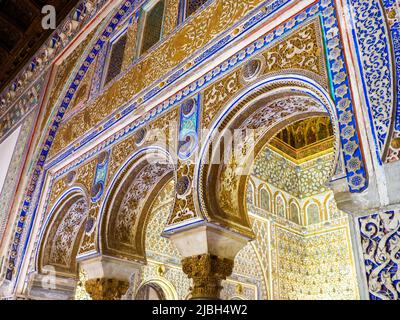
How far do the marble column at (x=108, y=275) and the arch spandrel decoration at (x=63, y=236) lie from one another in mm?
1395

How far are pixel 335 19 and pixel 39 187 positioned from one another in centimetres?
533

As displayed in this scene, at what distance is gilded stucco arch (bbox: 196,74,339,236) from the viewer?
147 inches

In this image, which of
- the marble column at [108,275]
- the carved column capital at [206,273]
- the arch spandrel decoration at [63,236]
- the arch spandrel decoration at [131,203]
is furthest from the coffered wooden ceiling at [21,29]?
the carved column capital at [206,273]

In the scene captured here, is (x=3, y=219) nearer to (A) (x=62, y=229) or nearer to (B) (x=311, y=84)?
(A) (x=62, y=229)

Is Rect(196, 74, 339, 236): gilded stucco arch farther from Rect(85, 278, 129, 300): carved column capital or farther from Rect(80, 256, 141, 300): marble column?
Rect(85, 278, 129, 300): carved column capital

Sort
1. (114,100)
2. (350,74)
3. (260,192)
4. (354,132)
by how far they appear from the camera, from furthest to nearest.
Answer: (260,192) → (114,100) → (350,74) → (354,132)

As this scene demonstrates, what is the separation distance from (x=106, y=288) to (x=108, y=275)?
15 cm

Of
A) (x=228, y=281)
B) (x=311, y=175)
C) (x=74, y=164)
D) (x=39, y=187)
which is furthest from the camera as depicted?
(x=311, y=175)

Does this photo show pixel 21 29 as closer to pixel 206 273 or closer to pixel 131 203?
pixel 131 203

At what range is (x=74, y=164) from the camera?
6.23 meters

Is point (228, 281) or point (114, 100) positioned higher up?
point (114, 100)

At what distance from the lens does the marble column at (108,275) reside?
480 cm

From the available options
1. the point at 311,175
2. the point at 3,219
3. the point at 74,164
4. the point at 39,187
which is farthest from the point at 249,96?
the point at 311,175

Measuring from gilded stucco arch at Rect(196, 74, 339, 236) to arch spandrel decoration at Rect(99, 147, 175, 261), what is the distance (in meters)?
0.96
